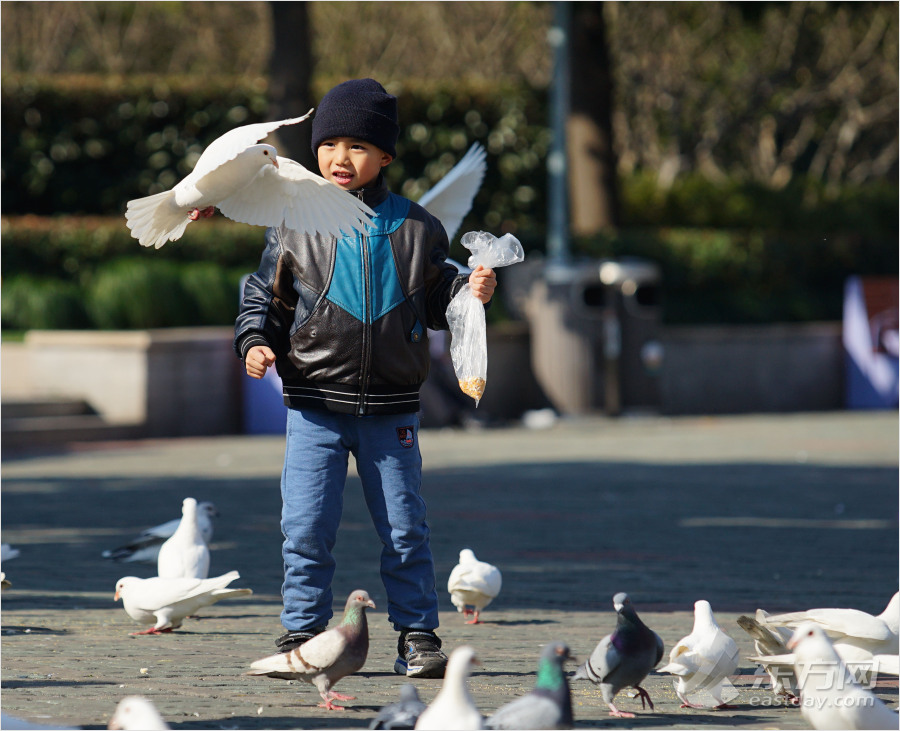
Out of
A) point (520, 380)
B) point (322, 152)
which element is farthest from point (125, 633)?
point (520, 380)

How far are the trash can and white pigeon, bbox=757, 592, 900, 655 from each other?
12.8 m

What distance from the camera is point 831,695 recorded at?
338cm

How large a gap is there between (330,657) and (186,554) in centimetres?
168

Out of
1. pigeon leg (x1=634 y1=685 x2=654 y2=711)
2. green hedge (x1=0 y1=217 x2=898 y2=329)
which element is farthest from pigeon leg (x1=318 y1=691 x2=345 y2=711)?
green hedge (x1=0 y1=217 x2=898 y2=329)

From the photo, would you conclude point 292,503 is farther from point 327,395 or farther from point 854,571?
point 854,571

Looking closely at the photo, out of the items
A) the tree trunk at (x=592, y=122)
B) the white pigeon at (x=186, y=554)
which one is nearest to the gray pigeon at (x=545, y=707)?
the white pigeon at (x=186, y=554)

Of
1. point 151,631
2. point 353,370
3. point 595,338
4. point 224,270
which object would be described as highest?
point 353,370

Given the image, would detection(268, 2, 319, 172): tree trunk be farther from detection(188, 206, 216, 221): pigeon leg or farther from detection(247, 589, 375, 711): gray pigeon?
detection(247, 589, 375, 711): gray pigeon

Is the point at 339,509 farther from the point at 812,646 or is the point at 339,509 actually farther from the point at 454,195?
the point at 812,646

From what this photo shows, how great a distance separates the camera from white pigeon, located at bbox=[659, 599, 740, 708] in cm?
393

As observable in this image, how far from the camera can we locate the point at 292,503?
4480mm

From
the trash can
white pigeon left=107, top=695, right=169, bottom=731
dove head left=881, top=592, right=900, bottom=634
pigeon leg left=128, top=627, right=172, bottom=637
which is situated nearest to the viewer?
white pigeon left=107, top=695, right=169, bottom=731

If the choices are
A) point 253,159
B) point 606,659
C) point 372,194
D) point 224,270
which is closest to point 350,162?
point 372,194

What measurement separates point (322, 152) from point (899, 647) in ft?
8.08
